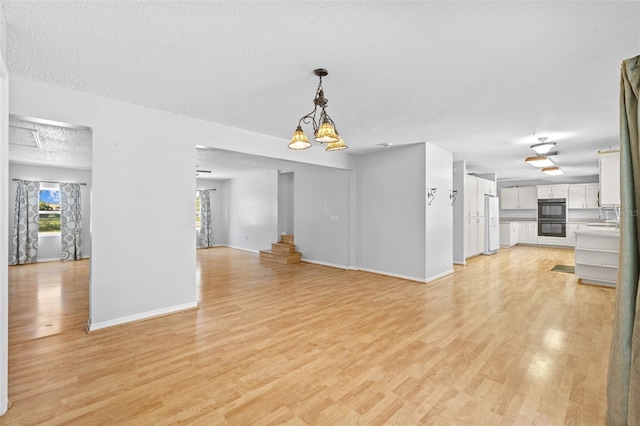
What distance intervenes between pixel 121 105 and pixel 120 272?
1.91 m

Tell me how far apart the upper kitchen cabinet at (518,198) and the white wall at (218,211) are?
1032 cm

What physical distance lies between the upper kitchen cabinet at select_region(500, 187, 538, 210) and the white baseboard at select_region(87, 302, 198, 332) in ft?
36.7

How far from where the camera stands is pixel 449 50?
2.29m

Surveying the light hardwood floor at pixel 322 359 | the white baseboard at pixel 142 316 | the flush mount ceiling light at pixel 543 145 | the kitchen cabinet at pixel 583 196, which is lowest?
the light hardwood floor at pixel 322 359

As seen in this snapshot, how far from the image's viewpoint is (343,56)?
2.37m

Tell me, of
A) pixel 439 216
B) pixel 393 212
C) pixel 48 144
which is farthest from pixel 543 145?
pixel 48 144

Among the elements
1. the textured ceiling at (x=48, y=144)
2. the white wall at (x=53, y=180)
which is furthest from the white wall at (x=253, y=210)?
the textured ceiling at (x=48, y=144)

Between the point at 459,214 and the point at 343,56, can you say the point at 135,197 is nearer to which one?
the point at 343,56

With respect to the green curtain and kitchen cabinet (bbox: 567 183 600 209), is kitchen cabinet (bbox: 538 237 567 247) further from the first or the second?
the green curtain

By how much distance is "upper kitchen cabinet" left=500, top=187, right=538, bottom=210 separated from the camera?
1039 cm

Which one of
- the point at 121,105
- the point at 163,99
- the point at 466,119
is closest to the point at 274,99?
the point at 163,99

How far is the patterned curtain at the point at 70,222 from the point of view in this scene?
24.7ft

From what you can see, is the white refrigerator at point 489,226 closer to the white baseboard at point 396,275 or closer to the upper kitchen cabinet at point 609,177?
the upper kitchen cabinet at point 609,177

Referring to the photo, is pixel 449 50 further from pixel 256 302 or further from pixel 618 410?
pixel 256 302
